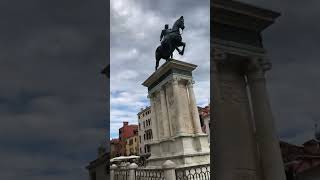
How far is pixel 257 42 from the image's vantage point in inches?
159

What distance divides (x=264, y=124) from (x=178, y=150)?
2132 mm

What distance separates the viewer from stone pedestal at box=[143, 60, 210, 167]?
1989 mm

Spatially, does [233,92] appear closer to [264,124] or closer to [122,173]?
[264,124]

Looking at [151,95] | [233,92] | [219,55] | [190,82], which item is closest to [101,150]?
[151,95]

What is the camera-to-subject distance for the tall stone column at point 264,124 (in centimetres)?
390

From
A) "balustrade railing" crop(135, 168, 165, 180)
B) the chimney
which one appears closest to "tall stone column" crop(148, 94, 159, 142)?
"balustrade railing" crop(135, 168, 165, 180)

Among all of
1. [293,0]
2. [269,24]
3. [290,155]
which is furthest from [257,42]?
[290,155]

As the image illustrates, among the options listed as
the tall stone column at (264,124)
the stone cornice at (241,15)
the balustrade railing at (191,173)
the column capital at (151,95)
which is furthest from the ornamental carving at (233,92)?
the column capital at (151,95)

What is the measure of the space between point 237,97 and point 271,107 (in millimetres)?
368

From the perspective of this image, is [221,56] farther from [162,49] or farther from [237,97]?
[162,49]

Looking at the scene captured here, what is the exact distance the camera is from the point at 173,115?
206 centimetres

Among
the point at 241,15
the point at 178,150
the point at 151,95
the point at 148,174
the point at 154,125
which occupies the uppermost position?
the point at 241,15

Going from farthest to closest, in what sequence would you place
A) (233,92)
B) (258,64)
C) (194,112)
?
(258,64) < (233,92) < (194,112)

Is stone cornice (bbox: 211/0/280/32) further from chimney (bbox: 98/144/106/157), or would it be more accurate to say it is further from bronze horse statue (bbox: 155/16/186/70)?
chimney (bbox: 98/144/106/157)
